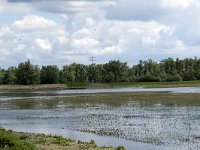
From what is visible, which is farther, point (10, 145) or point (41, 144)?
point (41, 144)

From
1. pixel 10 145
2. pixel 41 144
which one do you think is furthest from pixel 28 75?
pixel 10 145

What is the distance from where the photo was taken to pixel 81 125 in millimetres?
45125

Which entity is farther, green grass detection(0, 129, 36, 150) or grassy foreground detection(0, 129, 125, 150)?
grassy foreground detection(0, 129, 125, 150)

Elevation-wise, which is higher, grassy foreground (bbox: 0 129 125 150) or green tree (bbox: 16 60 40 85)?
green tree (bbox: 16 60 40 85)

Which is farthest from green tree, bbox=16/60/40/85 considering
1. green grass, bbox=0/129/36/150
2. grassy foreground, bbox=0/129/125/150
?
green grass, bbox=0/129/36/150

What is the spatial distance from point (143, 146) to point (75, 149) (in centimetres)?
473

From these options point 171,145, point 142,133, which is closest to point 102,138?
point 142,133

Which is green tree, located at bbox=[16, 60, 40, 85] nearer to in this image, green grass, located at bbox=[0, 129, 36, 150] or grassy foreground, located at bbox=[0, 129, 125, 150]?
grassy foreground, located at bbox=[0, 129, 125, 150]

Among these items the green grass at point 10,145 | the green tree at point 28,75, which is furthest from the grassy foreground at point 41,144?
the green tree at point 28,75

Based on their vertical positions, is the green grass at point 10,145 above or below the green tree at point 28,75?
below

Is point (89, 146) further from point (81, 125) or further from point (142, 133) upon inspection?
point (81, 125)

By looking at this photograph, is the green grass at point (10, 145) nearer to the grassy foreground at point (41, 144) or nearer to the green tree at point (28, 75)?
the grassy foreground at point (41, 144)

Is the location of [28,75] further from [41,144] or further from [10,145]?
[10,145]

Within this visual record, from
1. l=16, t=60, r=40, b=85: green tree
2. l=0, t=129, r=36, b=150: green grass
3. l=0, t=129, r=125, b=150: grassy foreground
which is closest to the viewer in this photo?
l=0, t=129, r=36, b=150: green grass
